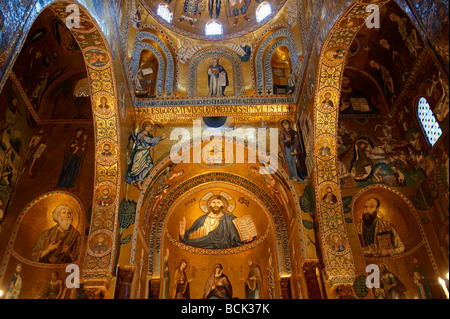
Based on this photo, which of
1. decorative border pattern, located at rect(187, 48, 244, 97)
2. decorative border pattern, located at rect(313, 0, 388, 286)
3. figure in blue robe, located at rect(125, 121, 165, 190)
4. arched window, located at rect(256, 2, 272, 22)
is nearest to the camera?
decorative border pattern, located at rect(313, 0, 388, 286)

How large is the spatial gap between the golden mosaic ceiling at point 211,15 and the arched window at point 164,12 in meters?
0.07

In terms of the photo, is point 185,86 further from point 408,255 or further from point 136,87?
point 408,255

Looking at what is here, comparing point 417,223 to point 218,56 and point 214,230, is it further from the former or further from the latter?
point 218,56

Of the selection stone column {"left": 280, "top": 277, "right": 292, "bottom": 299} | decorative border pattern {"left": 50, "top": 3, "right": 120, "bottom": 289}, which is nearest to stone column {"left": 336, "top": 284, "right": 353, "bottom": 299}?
stone column {"left": 280, "top": 277, "right": 292, "bottom": 299}

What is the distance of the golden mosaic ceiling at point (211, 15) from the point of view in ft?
41.9

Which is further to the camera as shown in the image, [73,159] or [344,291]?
[73,159]

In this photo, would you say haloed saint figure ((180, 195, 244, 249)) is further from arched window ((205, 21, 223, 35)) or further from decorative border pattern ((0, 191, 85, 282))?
arched window ((205, 21, 223, 35))

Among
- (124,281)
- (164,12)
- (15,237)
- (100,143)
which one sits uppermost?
(164,12)

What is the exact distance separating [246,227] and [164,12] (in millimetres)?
8165

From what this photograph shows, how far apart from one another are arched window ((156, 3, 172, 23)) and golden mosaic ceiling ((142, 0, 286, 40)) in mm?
73

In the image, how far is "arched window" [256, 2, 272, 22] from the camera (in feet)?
41.5

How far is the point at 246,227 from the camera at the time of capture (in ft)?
42.6

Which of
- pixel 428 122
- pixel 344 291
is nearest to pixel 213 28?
pixel 428 122

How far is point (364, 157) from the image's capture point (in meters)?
11.3
